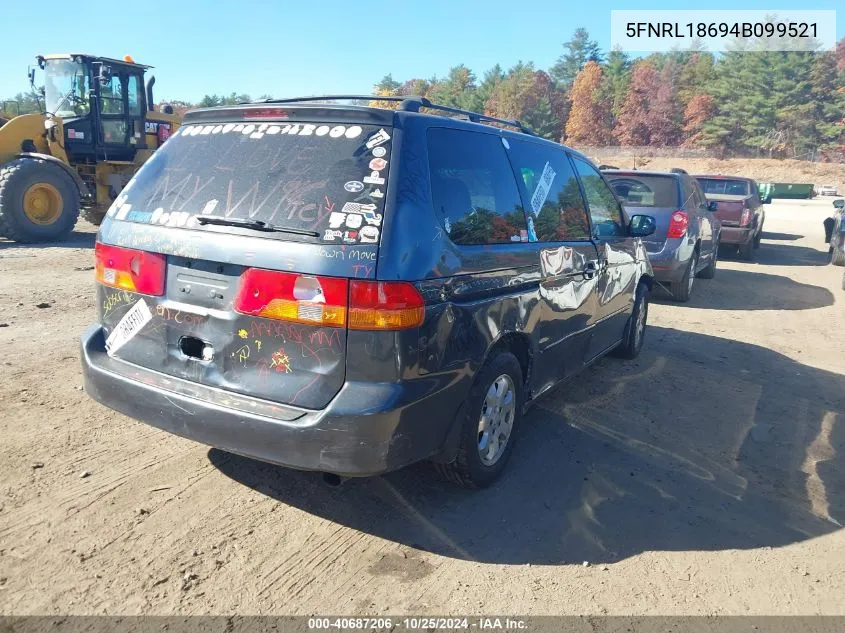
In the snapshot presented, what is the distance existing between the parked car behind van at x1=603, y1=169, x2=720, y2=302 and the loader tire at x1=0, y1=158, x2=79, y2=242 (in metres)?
9.44

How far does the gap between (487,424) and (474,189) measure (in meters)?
1.22

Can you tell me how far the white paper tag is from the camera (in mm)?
3935

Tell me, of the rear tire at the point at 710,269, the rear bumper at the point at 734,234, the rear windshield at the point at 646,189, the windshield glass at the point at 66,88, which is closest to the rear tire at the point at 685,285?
the rear windshield at the point at 646,189

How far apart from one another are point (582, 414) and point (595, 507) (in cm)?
134

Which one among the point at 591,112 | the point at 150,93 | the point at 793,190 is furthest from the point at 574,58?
the point at 150,93

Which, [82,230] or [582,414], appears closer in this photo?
[582,414]

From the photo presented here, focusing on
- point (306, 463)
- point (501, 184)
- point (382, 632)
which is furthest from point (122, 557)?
point (501, 184)

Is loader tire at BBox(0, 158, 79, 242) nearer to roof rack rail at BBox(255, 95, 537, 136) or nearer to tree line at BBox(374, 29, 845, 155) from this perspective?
roof rack rail at BBox(255, 95, 537, 136)

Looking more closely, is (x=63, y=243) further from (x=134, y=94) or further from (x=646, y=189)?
(x=646, y=189)

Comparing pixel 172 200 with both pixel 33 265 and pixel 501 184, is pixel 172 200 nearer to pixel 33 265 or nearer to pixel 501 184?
pixel 501 184

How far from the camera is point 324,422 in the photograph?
2701 millimetres

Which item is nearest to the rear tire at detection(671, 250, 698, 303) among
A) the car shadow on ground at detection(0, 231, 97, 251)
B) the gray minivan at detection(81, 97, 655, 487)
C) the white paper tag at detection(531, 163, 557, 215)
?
the white paper tag at detection(531, 163, 557, 215)

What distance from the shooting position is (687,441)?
4.41 metres

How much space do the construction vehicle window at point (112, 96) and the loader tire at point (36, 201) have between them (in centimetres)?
169
